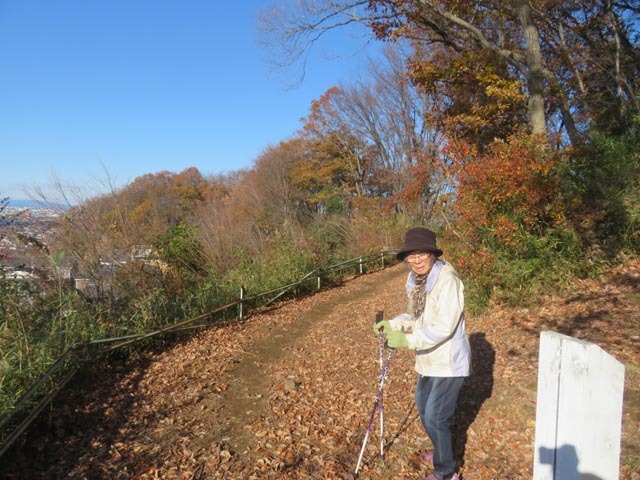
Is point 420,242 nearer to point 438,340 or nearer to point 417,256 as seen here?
point 417,256

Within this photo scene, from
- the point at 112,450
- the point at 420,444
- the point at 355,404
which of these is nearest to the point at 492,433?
the point at 420,444

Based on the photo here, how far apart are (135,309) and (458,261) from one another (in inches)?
232

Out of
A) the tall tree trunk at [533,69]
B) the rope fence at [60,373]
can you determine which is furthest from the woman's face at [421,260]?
the tall tree trunk at [533,69]

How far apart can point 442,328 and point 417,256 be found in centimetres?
54

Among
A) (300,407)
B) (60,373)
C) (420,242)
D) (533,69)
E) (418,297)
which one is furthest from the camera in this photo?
(533,69)

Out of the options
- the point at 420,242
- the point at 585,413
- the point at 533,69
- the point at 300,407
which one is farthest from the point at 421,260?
the point at 533,69

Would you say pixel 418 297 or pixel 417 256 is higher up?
pixel 417 256

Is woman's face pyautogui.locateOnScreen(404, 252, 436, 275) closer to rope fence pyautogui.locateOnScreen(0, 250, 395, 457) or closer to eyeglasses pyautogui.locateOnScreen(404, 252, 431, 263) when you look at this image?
eyeglasses pyautogui.locateOnScreen(404, 252, 431, 263)

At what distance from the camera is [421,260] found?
296cm

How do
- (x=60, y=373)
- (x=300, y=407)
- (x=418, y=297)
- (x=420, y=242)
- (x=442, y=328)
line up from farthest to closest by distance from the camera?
(x=300, y=407), (x=60, y=373), (x=418, y=297), (x=420, y=242), (x=442, y=328)

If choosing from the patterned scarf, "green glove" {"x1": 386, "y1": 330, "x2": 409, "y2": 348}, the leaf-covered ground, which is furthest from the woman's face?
the leaf-covered ground

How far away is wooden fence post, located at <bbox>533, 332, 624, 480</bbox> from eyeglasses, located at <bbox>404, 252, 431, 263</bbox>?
4.36 feet

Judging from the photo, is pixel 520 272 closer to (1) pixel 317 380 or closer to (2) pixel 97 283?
(1) pixel 317 380

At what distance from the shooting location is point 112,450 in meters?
3.74
